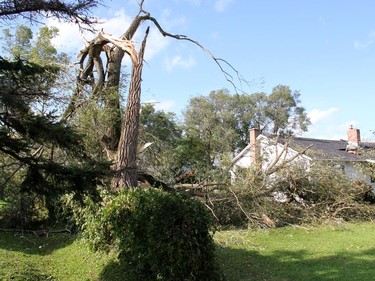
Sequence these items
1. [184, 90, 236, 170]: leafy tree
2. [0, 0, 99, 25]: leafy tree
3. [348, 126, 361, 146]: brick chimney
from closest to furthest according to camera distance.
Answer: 1. [0, 0, 99, 25]: leafy tree
2. [348, 126, 361, 146]: brick chimney
3. [184, 90, 236, 170]: leafy tree

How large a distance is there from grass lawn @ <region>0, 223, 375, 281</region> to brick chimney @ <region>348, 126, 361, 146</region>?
2052cm

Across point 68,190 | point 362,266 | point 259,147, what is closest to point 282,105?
point 259,147

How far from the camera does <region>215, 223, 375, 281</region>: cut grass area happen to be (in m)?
6.84

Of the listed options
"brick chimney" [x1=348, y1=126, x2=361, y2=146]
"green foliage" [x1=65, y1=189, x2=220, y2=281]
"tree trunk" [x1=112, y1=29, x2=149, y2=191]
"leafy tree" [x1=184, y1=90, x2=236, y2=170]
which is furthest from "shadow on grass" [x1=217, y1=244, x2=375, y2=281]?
"leafy tree" [x1=184, y1=90, x2=236, y2=170]

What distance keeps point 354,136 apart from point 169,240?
28.5 m

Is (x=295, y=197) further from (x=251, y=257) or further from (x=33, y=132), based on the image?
(x=33, y=132)

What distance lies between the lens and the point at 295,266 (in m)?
7.41

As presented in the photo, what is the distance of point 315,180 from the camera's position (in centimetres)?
1370

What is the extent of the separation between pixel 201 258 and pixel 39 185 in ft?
8.32

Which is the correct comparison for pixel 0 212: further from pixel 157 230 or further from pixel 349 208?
pixel 349 208

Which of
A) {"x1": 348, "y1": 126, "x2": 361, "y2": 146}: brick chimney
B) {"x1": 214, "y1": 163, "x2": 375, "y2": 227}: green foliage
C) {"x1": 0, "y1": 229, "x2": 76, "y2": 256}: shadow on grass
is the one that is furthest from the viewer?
{"x1": 348, "y1": 126, "x2": 361, "y2": 146}: brick chimney

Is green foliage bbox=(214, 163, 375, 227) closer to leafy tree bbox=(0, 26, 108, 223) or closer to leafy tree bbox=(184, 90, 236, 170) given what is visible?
leafy tree bbox=(0, 26, 108, 223)

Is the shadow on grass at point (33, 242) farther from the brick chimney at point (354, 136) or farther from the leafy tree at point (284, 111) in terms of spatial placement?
the leafy tree at point (284, 111)

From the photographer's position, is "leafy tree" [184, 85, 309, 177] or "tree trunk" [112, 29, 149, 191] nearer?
"tree trunk" [112, 29, 149, 191]
